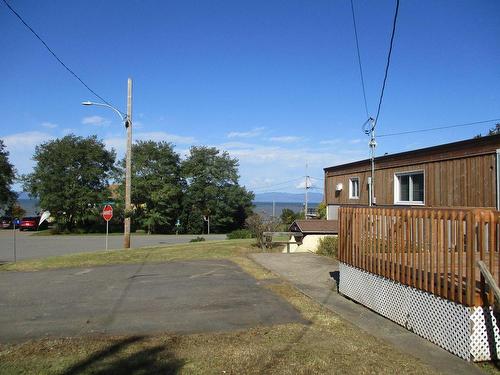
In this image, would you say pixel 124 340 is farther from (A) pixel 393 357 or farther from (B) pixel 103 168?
(B) pixel 103 168

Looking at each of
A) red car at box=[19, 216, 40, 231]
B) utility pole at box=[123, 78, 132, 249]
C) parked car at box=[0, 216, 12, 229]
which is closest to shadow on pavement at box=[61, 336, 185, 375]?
utility pole at box=[123, 78, 132, 249]

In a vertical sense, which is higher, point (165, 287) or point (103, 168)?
point (103, 168)

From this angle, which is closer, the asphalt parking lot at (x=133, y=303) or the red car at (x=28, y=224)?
the asphalt parking lot at (x=133, y=303)

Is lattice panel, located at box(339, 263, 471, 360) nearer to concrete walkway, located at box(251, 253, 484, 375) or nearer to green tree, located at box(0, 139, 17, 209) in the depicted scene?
concrete walkway, located at box(251, 253, 484, 375)

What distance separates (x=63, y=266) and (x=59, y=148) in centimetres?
3648

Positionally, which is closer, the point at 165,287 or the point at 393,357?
the point at 393,357

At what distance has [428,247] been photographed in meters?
6.48

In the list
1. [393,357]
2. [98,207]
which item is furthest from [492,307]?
[98,207]

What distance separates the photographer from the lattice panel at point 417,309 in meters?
5.50

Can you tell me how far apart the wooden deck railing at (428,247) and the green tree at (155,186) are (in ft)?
139

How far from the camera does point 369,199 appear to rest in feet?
66.6

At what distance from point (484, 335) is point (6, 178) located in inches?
2210

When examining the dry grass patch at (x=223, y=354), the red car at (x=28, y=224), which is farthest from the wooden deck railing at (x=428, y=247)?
the red car at (x=28, y=224)

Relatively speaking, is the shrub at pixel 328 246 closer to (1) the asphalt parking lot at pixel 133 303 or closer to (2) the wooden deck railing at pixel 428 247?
(1) the asphalt parking lot at pixel 133 303
